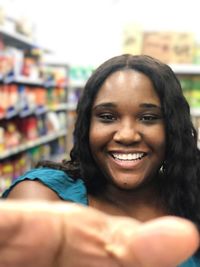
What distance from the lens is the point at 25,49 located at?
4.53 m

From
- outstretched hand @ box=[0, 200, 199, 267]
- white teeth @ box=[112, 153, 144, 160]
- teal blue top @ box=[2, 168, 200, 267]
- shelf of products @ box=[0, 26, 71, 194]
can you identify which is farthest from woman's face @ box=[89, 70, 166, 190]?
shelf of products @ box=[0, 26, 71, 194]

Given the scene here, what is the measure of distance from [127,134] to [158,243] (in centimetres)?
62

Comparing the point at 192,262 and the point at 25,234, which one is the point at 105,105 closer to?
the point at 192,262

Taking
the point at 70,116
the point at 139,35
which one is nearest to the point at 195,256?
the point at 139,35

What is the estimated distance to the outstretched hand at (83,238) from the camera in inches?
17.4

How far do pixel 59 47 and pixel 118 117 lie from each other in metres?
6.32

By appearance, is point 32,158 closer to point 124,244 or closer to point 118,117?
point 118,117

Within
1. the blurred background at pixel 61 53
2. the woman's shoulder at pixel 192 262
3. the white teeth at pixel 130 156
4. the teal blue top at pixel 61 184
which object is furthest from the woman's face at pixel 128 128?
the blurred background at pixel 61 53

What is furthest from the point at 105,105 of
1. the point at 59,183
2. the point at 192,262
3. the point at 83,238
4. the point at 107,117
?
the point at 83,238

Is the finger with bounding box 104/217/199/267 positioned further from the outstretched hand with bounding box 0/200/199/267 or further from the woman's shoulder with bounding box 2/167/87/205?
the woman's shoulder with bounding box 2/167/87/205

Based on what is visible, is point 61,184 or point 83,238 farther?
point 61,184

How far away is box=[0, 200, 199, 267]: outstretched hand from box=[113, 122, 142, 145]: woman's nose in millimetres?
563

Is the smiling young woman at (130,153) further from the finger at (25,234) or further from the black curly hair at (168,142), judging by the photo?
the finger at (25,234)

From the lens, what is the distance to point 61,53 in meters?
7.20
